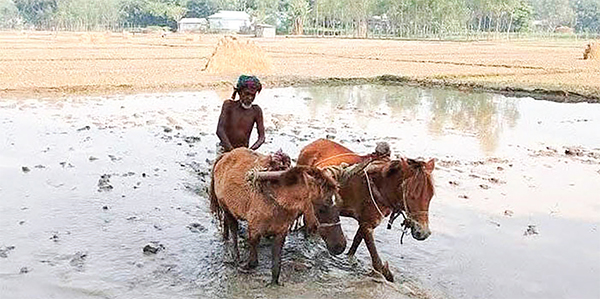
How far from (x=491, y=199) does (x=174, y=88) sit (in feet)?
44.9

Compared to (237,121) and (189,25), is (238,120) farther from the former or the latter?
(189,25)

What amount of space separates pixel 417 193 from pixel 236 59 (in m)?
22.3

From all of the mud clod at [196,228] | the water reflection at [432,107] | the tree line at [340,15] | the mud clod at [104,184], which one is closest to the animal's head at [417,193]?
the mud clod at [196,228]

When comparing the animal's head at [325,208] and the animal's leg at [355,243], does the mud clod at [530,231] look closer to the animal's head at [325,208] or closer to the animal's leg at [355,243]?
the animal's leg at [355,243]

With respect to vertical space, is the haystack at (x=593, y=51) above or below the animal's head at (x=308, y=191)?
below

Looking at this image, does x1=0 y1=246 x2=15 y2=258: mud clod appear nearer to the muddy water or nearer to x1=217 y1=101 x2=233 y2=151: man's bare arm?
the muddy water

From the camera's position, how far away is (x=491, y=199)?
26.9 ft

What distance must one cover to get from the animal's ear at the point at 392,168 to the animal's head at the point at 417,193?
0.10 ft

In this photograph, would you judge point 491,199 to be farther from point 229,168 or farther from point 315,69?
point 315,69

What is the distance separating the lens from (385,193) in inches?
198

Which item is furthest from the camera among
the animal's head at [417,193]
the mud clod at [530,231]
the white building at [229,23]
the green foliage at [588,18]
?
the green foliage at [588,18]

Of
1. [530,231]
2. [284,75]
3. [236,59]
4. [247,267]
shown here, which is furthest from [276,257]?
[236,59]

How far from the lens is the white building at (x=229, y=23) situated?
10238 cm

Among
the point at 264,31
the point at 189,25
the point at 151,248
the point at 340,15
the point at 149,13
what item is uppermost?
the point at 340,15
